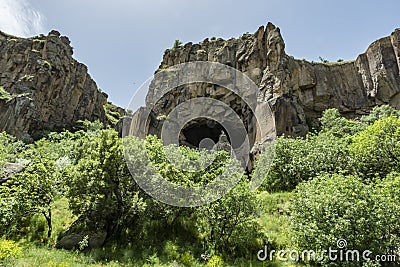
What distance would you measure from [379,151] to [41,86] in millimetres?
56283

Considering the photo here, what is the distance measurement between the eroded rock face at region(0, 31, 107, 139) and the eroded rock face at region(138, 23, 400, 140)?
23.8 m

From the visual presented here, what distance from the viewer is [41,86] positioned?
49.9 metres

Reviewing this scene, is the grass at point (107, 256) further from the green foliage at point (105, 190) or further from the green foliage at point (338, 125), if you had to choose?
the green foliage at point (338, 125)

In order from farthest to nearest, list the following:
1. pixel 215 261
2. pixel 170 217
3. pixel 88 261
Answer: pixel 170 217 < pixel 88 261 < pixel 215 261

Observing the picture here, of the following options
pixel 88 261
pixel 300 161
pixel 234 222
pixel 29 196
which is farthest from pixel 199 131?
pixel 88 261

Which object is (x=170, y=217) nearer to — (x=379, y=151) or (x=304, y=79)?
(x=379, y=151)

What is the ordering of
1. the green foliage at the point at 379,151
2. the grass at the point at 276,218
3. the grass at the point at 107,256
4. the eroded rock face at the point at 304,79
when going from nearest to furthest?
the grass at the point at 107,256 → the grass at the point at 276,218 → the green foliage at the point at 379,151 → the eroded rock face at the point at 304,79

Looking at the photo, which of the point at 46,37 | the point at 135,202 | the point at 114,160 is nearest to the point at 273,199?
the point at 135,202

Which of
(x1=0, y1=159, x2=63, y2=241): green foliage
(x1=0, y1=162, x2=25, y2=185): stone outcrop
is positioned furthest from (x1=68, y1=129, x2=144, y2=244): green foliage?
(x1=0, y1=162, x2=25, y2=185): stone outcrop

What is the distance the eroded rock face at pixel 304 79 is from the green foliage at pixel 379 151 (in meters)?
13.1

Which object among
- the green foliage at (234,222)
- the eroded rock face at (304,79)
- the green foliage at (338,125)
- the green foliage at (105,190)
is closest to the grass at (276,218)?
the green foliage at (234,222)

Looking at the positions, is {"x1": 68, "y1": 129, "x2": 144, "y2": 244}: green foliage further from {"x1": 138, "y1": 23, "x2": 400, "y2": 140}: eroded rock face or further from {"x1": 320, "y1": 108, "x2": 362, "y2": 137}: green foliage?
{"x1": 320, "y1": 108, "x2": 362, "y2": 137}: green foliage

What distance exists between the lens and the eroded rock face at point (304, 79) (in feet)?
111

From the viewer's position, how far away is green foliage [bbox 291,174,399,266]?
363 inches
